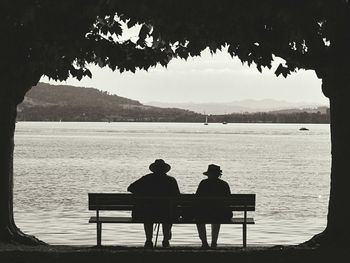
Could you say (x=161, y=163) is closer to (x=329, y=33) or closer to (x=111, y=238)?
(x=329, y=33)

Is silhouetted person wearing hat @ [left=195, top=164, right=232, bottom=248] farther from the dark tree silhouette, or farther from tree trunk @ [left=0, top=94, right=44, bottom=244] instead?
tree trunk @ [left=0, top=94, right=44, bottom=244]

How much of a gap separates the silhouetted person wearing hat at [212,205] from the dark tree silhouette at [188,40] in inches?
60.4

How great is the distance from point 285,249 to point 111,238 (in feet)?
32.6

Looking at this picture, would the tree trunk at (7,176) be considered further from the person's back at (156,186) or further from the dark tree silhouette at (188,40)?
the person's back at (156,186)

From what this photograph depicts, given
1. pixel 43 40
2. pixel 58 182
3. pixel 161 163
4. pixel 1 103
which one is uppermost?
pixel 43 40

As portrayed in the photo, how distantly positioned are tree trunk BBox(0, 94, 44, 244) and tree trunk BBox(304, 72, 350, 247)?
496 centimetres

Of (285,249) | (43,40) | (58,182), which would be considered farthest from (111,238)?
(58,182)

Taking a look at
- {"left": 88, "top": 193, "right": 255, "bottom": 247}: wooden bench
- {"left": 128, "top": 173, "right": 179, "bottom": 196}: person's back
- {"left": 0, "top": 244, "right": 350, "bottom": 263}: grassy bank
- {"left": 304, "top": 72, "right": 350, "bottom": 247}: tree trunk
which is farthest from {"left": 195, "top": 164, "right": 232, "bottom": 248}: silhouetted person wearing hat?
{"left": 0, "top": 244, "right": 350, "bottom": 263}: grassy bank

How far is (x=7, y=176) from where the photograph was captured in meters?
16.1

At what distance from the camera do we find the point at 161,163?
1544 centimetres

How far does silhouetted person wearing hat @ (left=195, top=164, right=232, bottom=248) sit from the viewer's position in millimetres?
15070

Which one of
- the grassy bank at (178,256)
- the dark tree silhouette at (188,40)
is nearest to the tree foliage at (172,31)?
the dark tree silhouette at (188,40)

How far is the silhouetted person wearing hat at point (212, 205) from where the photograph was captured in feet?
49.4

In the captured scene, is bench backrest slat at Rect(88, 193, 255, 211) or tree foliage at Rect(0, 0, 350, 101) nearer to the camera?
tree foliage at Rect(0, 0, 350, 101)
